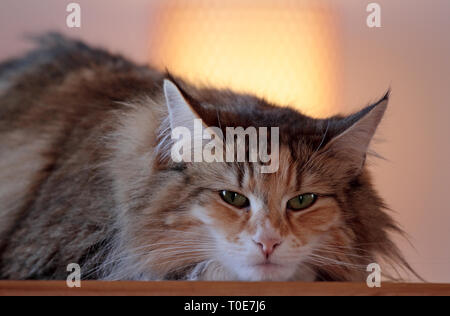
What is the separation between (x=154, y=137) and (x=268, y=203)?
321 millimetres

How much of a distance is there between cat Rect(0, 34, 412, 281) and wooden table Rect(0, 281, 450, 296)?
0.29ft

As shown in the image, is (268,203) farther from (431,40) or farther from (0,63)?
(0,63)

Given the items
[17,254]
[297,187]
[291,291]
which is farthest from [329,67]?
[17,254]

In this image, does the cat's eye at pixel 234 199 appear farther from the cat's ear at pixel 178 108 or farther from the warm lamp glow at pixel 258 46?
the warm lamp glow at pixel 258 46

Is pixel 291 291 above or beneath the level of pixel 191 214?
beneath

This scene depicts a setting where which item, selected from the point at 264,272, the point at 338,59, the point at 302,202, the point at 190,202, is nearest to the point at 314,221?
the point at 302,202

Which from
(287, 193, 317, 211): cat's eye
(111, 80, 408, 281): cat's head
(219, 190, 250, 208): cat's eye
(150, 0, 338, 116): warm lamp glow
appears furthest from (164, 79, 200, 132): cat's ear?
(150, 0, 338, 116): warm lamp glow

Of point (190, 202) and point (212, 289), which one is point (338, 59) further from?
point (212, 289)

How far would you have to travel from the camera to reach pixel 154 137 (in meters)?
1.28

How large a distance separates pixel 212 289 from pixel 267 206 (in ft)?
0.65

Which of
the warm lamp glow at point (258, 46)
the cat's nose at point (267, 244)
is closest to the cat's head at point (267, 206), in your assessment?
the cat's nose at point (267, 244)

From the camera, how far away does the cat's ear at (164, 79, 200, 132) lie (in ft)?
3.68

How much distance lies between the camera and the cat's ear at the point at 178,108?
1121 millimetres

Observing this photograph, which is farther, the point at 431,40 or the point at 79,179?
the point at 431,40
